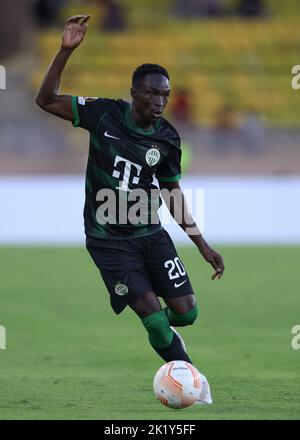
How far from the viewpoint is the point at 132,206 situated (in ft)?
23.7

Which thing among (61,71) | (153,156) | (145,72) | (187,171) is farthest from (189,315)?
(187,171)

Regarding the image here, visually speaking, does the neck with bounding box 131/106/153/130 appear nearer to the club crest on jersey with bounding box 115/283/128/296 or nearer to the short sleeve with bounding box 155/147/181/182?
the short sleeve with bounding box 155/147/181/182

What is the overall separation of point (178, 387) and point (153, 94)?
198 centimetres

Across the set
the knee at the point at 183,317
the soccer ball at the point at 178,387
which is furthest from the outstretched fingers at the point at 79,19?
the soccer ball at the point at 178,387

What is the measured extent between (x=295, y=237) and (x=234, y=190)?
64.0 inches

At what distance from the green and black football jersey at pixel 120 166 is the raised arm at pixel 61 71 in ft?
0.28

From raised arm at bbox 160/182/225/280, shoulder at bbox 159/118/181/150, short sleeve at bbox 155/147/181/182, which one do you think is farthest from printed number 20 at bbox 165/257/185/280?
shoulder at bbox 159/118/181/150

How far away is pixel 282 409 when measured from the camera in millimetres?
6832

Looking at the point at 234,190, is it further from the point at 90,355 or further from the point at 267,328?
the point at 90,355

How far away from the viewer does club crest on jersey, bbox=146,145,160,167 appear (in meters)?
7.19

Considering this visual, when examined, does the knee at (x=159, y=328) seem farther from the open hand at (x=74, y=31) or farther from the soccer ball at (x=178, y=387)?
the open hand at (x=74, y=31)

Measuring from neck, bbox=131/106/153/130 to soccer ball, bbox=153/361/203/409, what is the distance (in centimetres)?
170

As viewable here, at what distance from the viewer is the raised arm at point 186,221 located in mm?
7402

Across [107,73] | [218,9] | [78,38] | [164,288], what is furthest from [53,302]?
[218,9]
